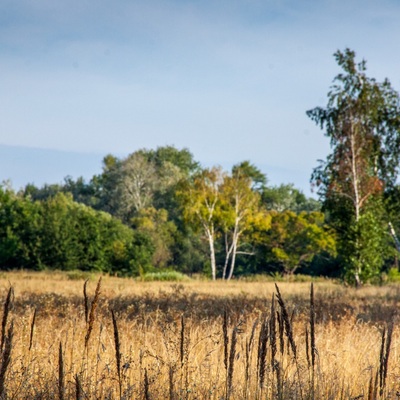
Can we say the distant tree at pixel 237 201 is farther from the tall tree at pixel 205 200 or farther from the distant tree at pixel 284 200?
the distant tree at pixel 284 200

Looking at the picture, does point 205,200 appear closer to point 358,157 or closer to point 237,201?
point 237,201

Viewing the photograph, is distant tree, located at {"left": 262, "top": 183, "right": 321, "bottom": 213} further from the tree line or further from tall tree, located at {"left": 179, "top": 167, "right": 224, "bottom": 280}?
tall tree, located at {"left": 179, "top": 167, "right": 224, "bottom": 280}

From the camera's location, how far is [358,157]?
29516 mm

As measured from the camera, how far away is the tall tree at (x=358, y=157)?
94.7 ft

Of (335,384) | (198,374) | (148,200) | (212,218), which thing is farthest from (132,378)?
(148,200)

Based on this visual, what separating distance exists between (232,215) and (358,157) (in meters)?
22.8

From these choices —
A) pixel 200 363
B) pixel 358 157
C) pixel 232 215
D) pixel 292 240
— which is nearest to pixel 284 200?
pixel 292 240

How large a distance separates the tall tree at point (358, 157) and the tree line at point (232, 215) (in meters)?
0.05

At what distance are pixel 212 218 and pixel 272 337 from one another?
160ft

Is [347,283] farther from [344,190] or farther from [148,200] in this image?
[148,200]

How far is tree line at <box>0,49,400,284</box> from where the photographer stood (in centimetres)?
2964

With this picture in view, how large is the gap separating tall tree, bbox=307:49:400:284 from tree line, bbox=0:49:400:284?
51mm

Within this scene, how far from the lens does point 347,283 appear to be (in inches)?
1147

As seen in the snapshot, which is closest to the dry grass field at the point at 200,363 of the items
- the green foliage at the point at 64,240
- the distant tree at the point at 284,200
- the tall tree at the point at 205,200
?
the green foliage at the point at 64,240
